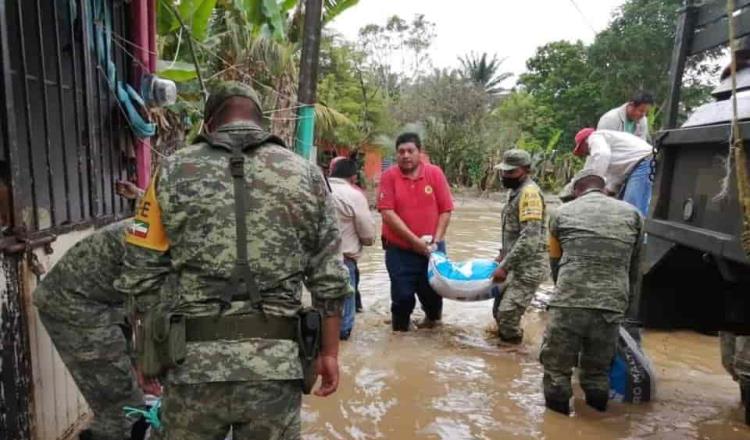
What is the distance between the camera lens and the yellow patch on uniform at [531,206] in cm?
490

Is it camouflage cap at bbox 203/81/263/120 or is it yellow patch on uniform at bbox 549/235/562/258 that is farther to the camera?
yellow patch on uniform at bbox 549/235/562/258

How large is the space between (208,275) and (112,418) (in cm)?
142

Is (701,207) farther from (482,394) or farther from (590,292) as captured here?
(482,394)

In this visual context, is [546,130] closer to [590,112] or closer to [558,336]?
[590,112]

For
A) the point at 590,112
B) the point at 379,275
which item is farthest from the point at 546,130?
the point at 379,275

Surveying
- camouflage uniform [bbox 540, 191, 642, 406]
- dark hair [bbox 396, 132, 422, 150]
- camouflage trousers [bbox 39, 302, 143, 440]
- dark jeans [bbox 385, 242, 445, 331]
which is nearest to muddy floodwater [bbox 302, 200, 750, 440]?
dark jeans [bbox 385, 242, 445, 331]

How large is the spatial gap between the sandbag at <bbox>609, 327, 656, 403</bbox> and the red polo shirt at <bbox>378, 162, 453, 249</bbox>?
207 centimetres

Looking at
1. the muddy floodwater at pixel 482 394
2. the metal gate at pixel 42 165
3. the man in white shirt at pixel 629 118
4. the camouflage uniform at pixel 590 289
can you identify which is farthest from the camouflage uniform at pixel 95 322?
the man in white shirt at pixel 629 118

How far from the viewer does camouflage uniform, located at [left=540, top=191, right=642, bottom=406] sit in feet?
11.9

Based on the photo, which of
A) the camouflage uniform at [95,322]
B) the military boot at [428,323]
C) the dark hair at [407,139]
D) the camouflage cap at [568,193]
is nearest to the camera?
the camouflage uniform at [95,322]

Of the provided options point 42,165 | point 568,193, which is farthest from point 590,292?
point 42,165

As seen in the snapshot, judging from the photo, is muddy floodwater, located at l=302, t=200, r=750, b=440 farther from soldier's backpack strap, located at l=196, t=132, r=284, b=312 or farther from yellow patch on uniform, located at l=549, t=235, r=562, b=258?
soldier's backpack strap, located at l=196, t=132, r=284, b=312

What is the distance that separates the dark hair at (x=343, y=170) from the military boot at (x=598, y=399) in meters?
2.64

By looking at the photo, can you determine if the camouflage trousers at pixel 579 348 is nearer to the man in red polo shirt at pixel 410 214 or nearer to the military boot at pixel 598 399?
the military boot at pixel 598 399
